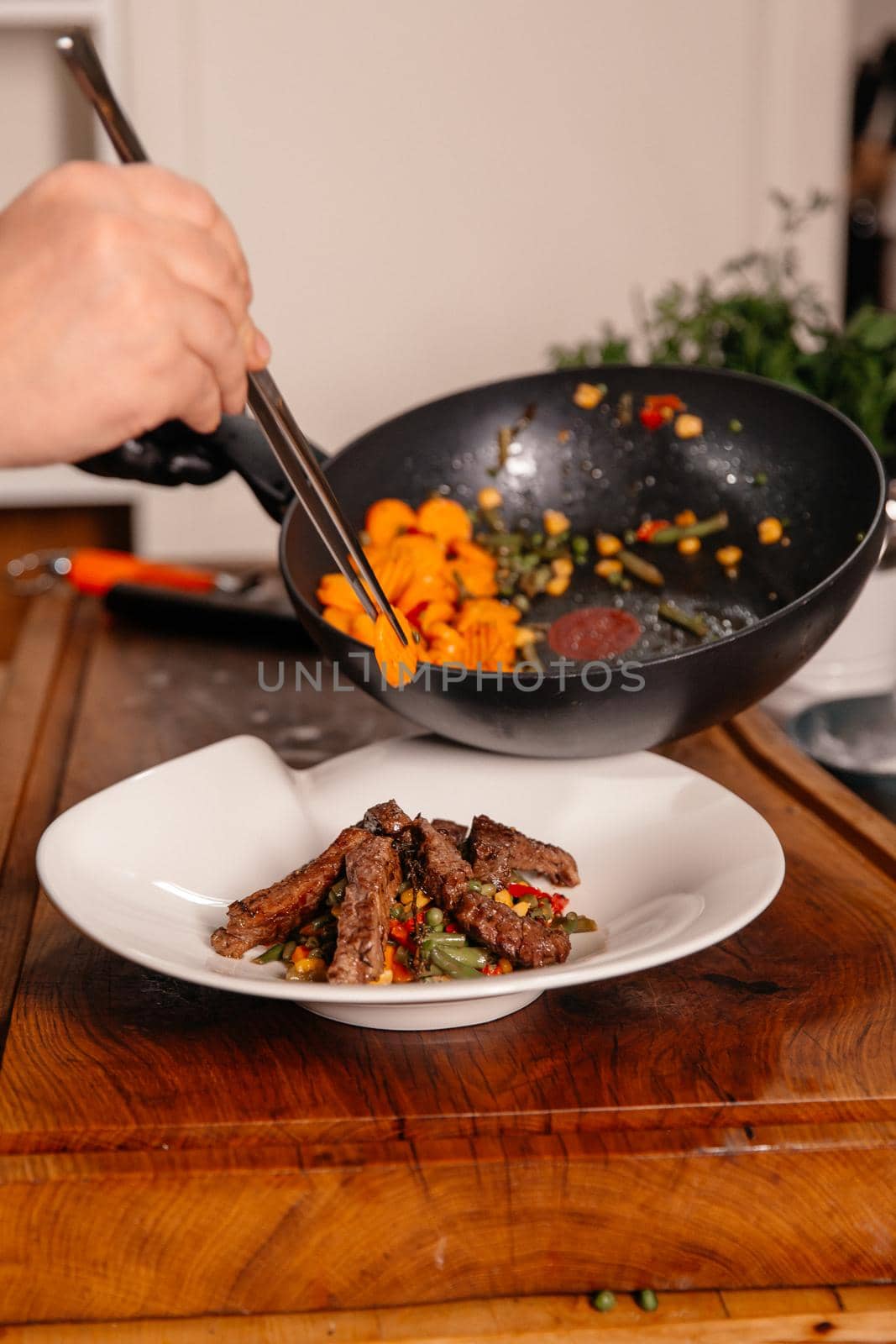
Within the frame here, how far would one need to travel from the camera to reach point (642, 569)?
1.36 metres

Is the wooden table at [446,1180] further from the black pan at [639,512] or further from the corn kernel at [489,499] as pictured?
the corn kernel at [489,499]

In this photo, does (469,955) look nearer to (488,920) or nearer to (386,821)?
(488,920)

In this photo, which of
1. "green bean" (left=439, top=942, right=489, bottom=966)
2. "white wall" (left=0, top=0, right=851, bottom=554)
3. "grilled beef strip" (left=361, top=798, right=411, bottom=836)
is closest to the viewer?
"green bean" (left=439, top=942, right=489, bottom=966)

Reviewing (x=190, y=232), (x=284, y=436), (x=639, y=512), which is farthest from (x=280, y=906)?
(x=639, y=512)

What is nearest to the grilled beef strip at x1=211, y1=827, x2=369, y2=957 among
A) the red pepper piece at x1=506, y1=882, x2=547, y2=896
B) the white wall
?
the red pepper piece at x1=506, y1=882, x2=547, y2=896

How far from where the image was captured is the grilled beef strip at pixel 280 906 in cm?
90

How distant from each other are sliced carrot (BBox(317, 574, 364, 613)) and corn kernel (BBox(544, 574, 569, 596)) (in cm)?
23

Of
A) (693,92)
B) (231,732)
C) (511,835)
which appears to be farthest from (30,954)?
(693,92)

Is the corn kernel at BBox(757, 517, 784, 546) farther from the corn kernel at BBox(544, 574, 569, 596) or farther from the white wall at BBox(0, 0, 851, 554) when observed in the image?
the white wall at BBox(0, 0, 851, 554)

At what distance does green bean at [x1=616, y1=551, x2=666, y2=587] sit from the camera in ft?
4.44

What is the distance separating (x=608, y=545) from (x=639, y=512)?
0.06 metres

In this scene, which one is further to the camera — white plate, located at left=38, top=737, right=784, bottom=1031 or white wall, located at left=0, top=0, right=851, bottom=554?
white wall, located at left=0, top=0, right=851, bottom=554

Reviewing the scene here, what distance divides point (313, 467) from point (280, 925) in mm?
351

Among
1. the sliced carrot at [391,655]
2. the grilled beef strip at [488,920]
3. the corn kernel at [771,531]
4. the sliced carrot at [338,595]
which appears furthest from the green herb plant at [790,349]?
the grilled beef strip at [488,920]
